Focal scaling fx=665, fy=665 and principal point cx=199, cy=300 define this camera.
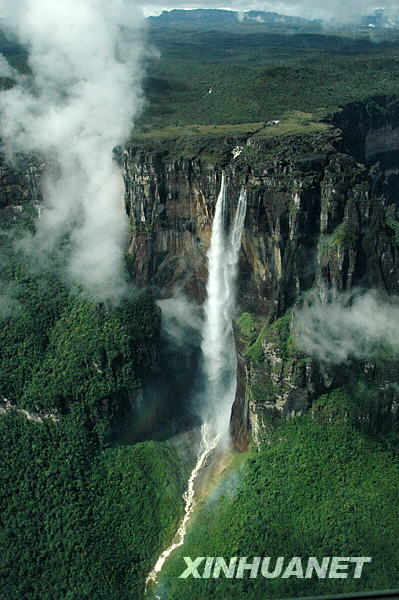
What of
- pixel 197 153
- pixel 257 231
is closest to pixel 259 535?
pixel 257 231

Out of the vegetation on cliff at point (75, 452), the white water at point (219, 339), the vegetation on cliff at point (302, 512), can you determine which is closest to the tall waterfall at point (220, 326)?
the white water at point (219, 339)

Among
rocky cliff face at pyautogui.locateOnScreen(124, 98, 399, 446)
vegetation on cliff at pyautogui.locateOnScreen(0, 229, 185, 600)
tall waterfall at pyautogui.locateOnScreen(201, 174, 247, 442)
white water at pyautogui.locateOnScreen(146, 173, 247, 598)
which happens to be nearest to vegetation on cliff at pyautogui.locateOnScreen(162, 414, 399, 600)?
rocky cliff face at pyautogui.locateOnScreen(124, 98, 399, 446)

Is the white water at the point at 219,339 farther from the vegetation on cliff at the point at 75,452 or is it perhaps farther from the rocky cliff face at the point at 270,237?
the vegetation on cliff at the point at 75,452

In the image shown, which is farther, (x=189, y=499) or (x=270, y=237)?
(x=189, y=499)

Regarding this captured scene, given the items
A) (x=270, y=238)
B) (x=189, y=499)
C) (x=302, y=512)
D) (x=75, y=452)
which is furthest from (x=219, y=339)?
(x=302, y=512)

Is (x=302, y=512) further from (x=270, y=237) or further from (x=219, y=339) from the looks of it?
(x=270, y=237)

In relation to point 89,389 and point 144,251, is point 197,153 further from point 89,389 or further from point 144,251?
point 89,389
